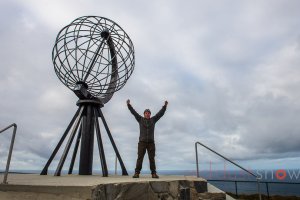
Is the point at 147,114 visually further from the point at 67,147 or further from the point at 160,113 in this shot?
the point at 67,147

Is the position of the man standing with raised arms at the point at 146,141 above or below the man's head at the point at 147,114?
below

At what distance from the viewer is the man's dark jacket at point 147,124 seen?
545cm

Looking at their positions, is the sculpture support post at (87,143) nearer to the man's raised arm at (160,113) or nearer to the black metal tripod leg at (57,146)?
the black metal tripod leg at (57,146)

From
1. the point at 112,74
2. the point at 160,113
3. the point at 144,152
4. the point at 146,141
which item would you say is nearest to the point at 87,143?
the point at 112,74

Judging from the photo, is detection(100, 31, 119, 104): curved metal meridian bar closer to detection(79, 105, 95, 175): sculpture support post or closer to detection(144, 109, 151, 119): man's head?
detection(79, 105, 95, 175): sculpture support post

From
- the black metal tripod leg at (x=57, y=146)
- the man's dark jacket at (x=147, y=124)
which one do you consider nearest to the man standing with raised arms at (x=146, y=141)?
the man's dark jacket at (x=147, y=124)

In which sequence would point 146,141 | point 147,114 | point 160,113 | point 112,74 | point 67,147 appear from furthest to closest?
point 112,74 → point 67,147 → point 160,113 → point 147,114 → point 146,141

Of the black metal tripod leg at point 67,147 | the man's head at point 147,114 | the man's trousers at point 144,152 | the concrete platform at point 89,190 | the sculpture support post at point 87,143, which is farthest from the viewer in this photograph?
the sculpture support post at point 87,143

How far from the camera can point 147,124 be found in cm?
552

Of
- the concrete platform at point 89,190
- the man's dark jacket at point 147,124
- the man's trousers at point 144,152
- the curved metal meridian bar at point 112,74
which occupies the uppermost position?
the curved metal meridian bar at point 112,74

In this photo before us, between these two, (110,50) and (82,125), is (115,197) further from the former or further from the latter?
(110,50)

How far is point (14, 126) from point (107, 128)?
3.87 meters

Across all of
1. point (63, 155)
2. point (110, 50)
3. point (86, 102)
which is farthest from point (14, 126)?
point (110, 50)

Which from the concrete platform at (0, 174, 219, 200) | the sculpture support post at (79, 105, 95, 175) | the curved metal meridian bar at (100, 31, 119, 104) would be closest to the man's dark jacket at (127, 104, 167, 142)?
the concrete platform at (0, 174, 219, 200)
